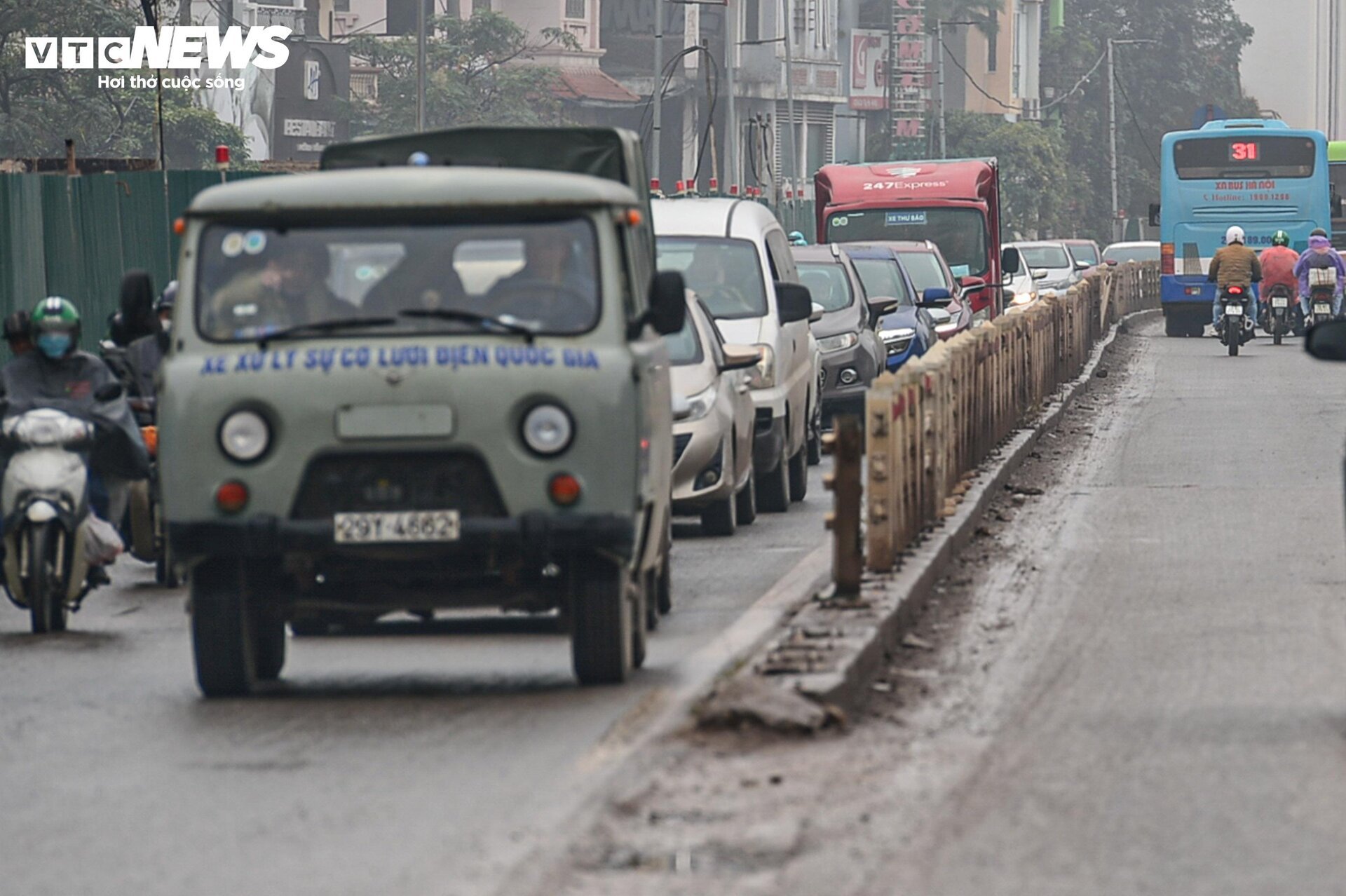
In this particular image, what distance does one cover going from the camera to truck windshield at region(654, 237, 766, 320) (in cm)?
1706

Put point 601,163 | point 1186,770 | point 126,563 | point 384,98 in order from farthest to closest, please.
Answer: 1. point 384,98
2. point 126,563
3. point 601,163
4. point 1186,770

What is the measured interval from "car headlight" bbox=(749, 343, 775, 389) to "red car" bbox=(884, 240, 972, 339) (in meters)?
11.5

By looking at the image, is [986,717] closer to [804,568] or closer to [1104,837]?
[1104,837]

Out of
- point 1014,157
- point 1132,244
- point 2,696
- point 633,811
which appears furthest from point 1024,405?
point 1014,157

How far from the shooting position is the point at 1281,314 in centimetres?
4003

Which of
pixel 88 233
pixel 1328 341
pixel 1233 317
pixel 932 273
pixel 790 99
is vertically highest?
pixel 790 99

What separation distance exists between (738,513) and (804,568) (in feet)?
9.46

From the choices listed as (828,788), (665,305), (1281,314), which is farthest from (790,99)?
(828,788)

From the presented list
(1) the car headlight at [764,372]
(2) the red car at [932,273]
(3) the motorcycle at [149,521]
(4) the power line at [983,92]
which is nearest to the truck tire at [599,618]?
(3) the motorcycle at [149,521]

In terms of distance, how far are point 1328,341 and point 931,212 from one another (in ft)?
87.1

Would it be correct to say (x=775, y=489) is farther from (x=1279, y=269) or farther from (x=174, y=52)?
(x=174, y=52)

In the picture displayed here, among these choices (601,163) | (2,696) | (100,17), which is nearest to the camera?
(2,696)

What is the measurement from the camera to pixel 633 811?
6.74 meters

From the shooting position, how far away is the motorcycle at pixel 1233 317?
120 feet
